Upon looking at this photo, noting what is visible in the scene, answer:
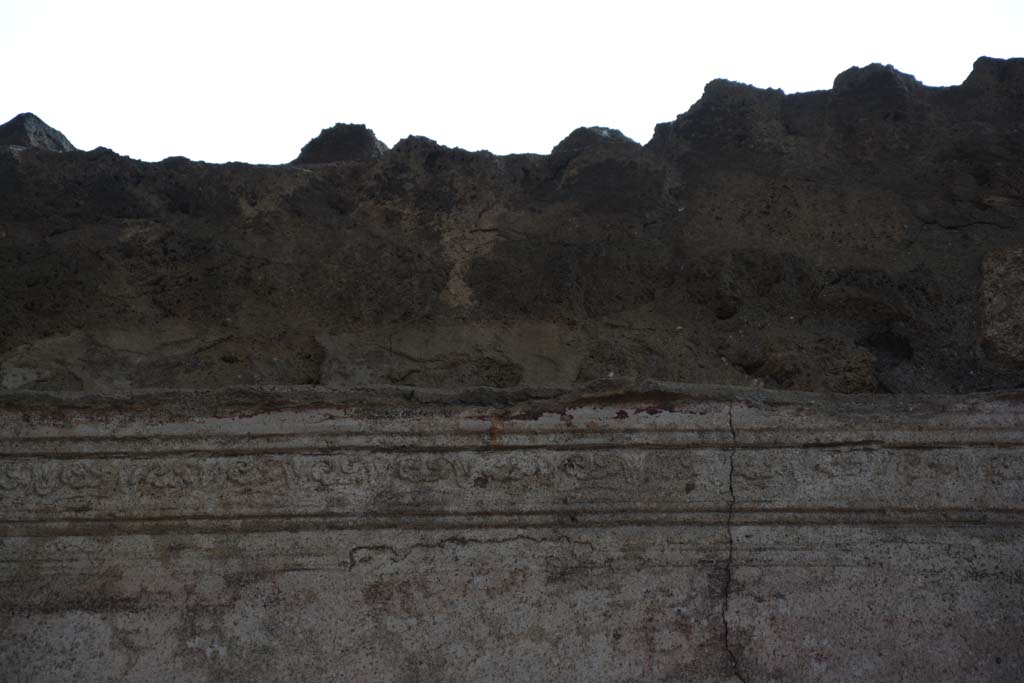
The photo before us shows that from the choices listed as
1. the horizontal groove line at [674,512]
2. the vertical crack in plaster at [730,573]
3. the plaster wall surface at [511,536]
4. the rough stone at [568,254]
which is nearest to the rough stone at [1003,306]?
the rough stone at [568,254]

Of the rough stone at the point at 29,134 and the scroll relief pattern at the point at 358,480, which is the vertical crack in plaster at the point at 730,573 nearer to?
the scroll relief pattern at the point at 358,480

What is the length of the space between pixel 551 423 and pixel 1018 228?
1428 mm

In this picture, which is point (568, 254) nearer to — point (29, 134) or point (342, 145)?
point (342, 145)

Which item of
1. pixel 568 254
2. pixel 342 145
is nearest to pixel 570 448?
pixel 568 254

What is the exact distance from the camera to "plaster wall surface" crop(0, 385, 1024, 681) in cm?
257

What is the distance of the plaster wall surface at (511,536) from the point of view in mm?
2572

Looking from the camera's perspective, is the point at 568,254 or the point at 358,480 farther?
the point at 568,254

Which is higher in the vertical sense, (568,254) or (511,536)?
(568,254)

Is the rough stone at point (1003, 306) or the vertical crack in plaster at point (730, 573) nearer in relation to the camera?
the vertical crack in plaster at point (730, 573)

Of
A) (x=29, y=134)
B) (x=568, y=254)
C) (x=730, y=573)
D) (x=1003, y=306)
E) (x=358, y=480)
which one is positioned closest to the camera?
(x=730, y=573)

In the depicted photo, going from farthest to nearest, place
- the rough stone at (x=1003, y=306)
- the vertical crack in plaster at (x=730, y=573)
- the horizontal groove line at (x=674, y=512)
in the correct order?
the rough stone at (x=1003, y=306) → the horizontal groove line at (x=674, y=512) → the vertical crack in plaster at (x=730, y=573)

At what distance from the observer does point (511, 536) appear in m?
2.66

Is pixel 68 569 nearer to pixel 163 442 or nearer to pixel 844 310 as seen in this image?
pixel 163 442

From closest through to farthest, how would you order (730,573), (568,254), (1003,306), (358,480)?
1. (730,573)
2. (358,480)
3. (1003,306)
4. (568,254)
